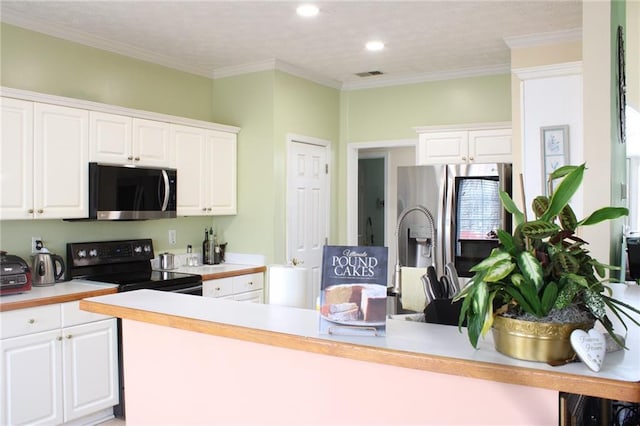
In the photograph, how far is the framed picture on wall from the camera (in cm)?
363

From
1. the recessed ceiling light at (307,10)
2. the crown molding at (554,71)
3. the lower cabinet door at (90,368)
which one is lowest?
the lower cabinet door at (90,368)

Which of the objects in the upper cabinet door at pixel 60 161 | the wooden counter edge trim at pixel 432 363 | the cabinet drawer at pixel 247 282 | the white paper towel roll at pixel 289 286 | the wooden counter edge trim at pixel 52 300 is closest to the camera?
the wooden counter edge trim at pixel 432 363

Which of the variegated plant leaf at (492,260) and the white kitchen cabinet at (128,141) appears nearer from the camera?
the variegated plant leaf at (492,260)

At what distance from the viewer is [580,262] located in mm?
1264

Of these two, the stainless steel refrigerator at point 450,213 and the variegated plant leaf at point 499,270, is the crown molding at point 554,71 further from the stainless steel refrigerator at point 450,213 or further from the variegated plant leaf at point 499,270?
the variegated plant leaf at point 499,270

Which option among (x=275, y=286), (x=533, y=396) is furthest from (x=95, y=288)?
(x=533, y=396)

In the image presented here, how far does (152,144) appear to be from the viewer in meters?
4.14

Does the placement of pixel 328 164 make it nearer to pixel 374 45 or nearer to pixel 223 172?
pixel 223 172

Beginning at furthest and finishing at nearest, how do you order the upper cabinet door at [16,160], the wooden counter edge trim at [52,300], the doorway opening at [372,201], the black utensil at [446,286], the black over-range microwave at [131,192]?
the doorway opening at [372,201], the black over-range microwave at [131,192], the upper cabinet door at [16,160], the wooden counter edge trim at [52,300], the black utensil at [446,286]

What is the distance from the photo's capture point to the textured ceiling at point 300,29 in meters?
3.47

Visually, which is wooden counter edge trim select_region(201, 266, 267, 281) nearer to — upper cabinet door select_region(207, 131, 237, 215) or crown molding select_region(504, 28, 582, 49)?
upper cabinet door select_region(207, 131, 237, 215)

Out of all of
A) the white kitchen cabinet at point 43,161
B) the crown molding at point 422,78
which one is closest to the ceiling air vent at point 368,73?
the crown molding at point 422,78

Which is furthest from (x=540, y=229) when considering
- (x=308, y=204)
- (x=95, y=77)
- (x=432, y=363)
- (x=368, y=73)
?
(x=368, y=73)

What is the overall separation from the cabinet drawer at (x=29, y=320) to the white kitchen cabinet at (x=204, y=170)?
143cm
